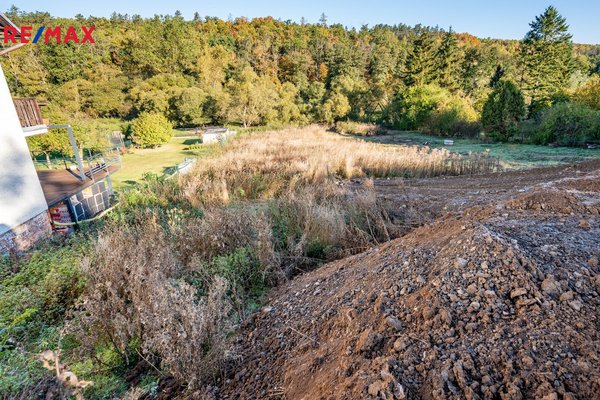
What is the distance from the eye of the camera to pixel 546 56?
75.5 ft

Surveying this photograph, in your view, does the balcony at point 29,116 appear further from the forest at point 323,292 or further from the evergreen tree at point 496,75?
the evergreen tree at point 496,75

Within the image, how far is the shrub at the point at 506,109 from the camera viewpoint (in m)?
18.5

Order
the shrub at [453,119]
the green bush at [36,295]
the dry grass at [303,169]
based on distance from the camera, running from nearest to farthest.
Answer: the green bush at [36,295] → the dry grass at [303,169] → the shrub at [453,119]

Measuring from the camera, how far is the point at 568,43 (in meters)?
24.3

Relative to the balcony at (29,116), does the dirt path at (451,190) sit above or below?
below

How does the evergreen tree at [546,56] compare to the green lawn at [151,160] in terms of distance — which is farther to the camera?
the evergreen tree at [546,56]

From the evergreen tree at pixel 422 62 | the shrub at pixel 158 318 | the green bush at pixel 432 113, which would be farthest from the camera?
the evergreen tree at pixel 422 62

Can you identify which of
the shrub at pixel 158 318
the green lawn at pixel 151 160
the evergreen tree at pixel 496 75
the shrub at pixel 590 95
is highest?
the evergreen tree at pixel 496 75

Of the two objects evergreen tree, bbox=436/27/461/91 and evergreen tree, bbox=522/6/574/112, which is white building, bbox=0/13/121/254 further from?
evergreen tree, bbox=436/27/461/91

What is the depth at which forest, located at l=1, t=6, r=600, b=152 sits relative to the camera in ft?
61.2

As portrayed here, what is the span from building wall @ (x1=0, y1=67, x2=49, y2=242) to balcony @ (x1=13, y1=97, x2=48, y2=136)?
0.82 metres

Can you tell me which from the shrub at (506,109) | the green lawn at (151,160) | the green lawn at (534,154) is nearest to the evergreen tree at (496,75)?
the shrub at (506,109)

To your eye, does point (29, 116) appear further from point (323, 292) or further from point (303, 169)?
point (323, 292)

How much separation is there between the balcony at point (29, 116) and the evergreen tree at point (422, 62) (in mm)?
30195
